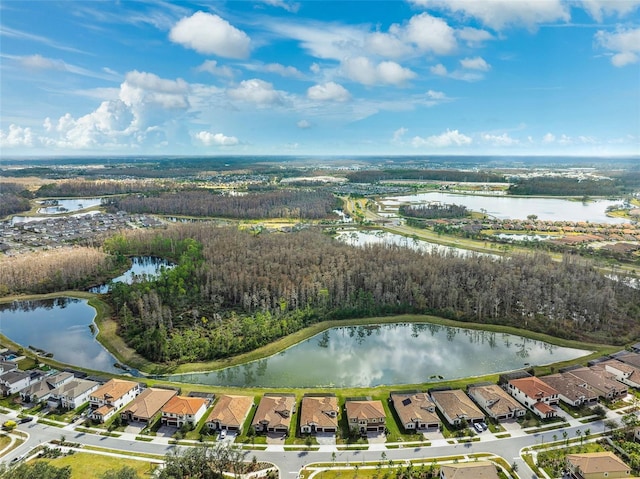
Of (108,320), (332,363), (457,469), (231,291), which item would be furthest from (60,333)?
(457,469)

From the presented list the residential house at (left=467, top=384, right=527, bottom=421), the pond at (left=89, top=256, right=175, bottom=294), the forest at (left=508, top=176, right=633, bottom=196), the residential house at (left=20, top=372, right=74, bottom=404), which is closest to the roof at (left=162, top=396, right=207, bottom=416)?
the residential house at (left=20, top=372, right=74, bottom=404)

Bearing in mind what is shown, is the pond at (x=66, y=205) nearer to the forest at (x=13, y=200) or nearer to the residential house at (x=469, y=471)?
the forest at (x=13, y=200)

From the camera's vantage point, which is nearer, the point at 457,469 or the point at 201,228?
the point at 457,469

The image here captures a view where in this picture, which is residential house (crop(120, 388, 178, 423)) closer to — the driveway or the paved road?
the paved road

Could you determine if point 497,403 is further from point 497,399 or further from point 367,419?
point 367,419

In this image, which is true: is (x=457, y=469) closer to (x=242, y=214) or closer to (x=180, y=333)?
(x=180, y=333)

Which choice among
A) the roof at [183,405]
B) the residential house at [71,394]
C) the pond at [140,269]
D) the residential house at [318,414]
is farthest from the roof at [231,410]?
the pond at [140,269]
